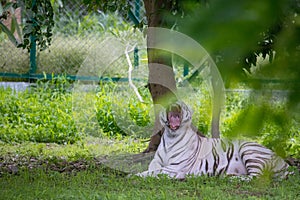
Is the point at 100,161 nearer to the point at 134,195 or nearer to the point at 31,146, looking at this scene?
the point at 31,146

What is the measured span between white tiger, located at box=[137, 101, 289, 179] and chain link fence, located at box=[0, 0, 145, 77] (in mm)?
3977

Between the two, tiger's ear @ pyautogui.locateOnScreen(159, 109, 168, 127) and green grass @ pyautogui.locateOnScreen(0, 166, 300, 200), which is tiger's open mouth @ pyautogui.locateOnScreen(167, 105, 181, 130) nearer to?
tiger's ear @ pyautogui.locateOnScreen(159, 109, 168, 127)

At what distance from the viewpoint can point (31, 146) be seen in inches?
286

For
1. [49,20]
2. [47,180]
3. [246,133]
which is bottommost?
[47,180]

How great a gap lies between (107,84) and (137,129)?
1.29m

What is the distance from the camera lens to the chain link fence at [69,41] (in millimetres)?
9656

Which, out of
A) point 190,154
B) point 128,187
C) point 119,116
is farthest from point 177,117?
point 119,116

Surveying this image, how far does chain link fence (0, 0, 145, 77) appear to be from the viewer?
31.7ft

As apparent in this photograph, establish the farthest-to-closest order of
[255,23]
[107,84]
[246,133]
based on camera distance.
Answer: [107,84] < [246,133] < [255,23]

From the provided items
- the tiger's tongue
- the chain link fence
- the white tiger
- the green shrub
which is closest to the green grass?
the white tiger

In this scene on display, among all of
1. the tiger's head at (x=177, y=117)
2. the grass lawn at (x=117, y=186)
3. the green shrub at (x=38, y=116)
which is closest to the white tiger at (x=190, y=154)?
the tiger's head at (x=177, y=117)

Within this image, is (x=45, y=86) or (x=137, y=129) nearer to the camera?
(x=137, y=129)

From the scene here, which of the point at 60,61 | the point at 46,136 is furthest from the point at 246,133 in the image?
the point at 60,61

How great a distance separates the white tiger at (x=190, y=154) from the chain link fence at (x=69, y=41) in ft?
13.0
